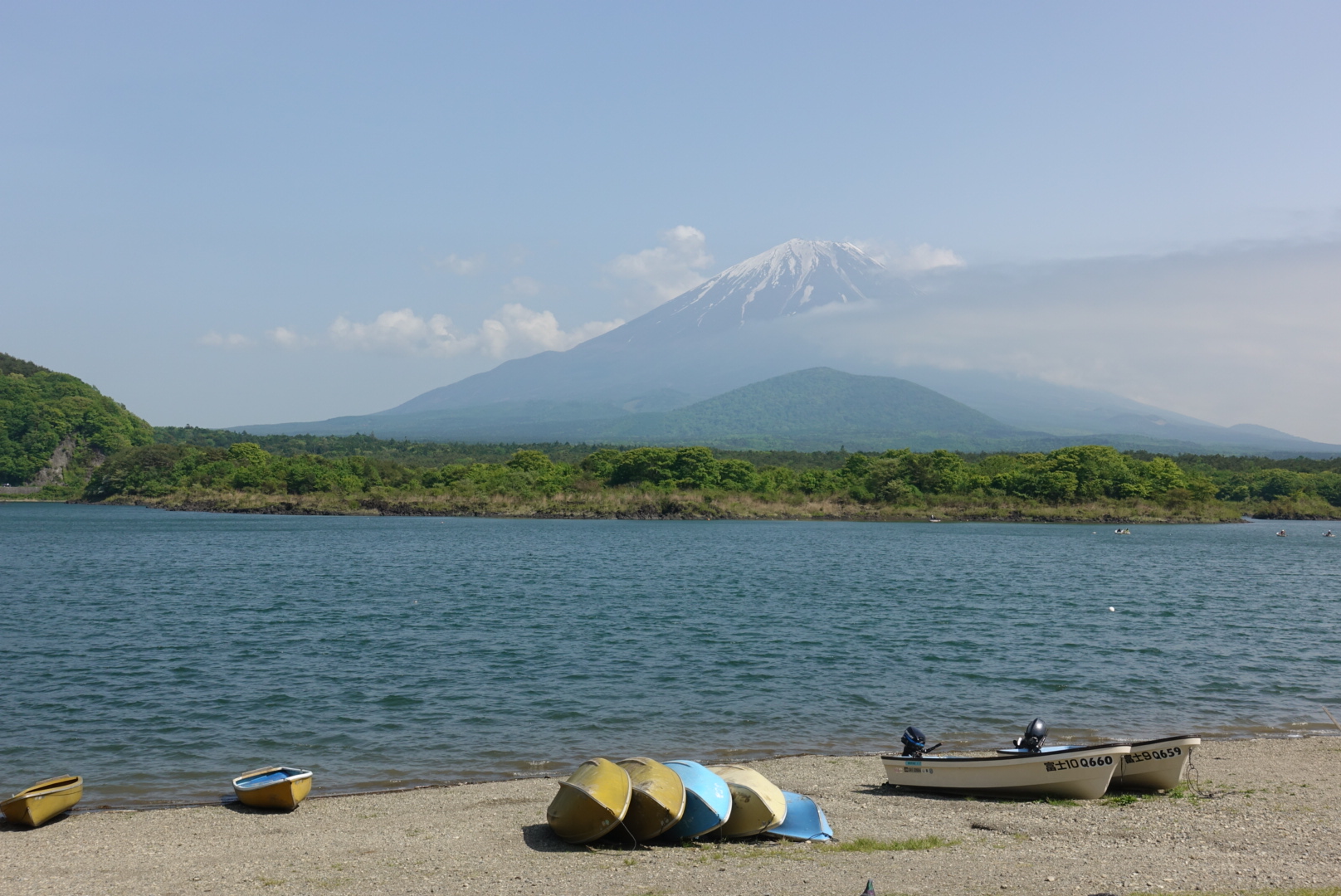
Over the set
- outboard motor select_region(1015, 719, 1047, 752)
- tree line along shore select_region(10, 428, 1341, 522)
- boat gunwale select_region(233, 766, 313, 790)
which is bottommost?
boat gunwale select_region(233, 766, 313, 790)

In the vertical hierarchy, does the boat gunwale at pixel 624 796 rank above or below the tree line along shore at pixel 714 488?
below

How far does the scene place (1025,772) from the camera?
1251cm

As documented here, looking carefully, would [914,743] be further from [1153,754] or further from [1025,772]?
[1153,754]

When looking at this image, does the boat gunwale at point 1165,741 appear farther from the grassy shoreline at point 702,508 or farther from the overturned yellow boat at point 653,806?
the grassy shoreline at point 702,508

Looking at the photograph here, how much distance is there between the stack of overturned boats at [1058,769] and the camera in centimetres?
1235

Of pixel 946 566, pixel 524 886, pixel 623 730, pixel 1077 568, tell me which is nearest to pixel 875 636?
pixel 623 730

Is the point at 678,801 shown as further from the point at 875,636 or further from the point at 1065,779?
the point at 875,636

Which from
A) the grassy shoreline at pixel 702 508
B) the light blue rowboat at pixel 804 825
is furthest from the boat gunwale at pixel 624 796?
the grassy shoreline at pixel 702 508

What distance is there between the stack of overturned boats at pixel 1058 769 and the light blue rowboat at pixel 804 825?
2444mm

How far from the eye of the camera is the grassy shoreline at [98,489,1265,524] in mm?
95062

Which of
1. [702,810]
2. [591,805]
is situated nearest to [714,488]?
[702,810]

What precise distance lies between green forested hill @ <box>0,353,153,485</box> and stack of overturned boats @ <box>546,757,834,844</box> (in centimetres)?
14508

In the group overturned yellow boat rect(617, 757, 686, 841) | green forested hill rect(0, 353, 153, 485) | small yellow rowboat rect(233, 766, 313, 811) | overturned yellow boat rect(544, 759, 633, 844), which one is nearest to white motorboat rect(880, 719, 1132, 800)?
overturned yellow boat rect(617, 757, 686, 841)

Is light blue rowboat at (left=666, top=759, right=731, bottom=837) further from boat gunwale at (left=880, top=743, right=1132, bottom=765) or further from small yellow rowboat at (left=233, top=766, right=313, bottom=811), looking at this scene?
small yellow rowboat at (left=233, top=766, right=313, bottom=811)
